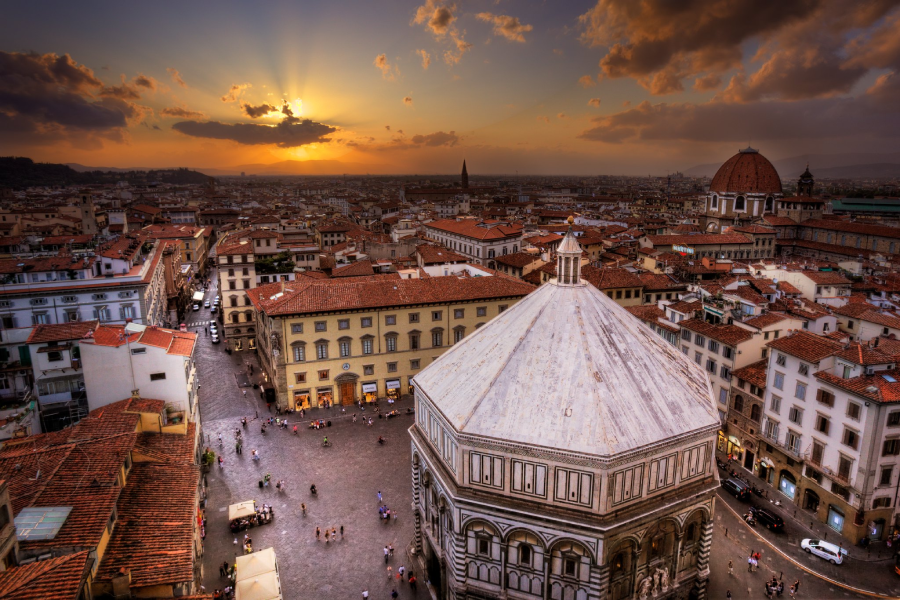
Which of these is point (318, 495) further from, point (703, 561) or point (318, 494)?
point (703, 561)

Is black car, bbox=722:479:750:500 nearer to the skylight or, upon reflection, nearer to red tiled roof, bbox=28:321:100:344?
the skylight

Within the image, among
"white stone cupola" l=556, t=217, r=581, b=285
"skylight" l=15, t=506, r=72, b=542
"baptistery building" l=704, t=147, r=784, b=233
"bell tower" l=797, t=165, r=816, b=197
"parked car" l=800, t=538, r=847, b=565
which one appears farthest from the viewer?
"bell tower" l=797, t=165, r=816, b=197

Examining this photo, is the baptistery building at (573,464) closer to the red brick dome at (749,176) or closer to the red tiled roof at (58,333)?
the red tiled roof at (58,333)

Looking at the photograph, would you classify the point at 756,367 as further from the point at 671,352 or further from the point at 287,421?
the point at 287,421

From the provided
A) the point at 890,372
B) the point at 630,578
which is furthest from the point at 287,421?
the point at 890,372

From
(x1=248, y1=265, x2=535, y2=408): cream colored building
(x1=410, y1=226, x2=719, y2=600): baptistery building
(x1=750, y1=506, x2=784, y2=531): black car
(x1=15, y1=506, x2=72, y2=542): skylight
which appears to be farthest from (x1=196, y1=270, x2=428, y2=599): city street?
(x1=750, y1=506, x2=784, y2=531): black car

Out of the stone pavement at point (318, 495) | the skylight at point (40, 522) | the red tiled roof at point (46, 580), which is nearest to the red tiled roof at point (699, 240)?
the stone pavement at point (318, 495)
